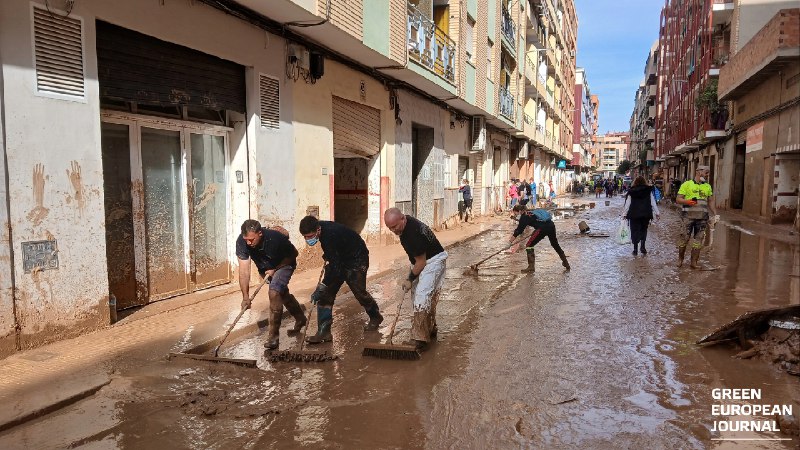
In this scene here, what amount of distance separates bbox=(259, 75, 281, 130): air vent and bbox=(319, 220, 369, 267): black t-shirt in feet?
11.2

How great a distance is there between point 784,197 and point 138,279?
20.5 m

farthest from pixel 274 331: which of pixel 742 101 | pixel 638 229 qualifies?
pixel 742 101

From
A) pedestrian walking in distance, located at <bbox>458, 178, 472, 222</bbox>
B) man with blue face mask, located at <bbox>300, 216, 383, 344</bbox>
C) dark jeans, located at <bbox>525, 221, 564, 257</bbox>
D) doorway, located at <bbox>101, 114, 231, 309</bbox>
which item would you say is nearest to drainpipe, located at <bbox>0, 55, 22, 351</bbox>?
doorway, located at <bbox>101, 114, 231, 309</bbox>

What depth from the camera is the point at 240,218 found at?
8.17 meters

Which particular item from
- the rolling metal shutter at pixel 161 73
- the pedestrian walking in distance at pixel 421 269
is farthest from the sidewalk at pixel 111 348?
the rolling metal shutter at pixel 161 73

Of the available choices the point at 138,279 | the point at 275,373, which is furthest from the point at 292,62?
the point at 275,373

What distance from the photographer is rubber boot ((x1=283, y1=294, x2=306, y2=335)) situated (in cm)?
582

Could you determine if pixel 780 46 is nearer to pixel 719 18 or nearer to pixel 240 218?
pixel 719 18

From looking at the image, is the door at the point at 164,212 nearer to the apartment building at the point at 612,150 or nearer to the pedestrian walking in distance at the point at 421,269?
the pedestrian walking in distance at the point at 421,269

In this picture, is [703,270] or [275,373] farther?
[703,270]

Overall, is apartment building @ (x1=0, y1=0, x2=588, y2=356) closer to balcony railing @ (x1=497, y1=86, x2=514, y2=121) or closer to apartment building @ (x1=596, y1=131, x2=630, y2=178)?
balcony railing @ (x1=497, y1=86, x2=514, y2=121)

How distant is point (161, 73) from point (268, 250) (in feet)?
9.49

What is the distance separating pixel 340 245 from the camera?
568cm

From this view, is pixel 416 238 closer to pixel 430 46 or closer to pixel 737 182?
pixel 430 46
